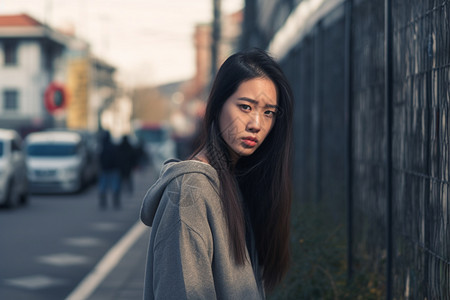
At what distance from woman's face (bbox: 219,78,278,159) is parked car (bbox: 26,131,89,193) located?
20.4 meters

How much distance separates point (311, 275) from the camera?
4.93m

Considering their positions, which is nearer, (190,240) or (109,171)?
(190,240)

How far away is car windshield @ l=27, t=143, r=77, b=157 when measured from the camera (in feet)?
77.0

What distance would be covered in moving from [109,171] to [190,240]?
16.2 meters

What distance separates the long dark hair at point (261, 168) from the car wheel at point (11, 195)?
15218 mm

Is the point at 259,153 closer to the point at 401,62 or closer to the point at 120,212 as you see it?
the point at 401,62

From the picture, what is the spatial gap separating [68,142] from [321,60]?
1694cm

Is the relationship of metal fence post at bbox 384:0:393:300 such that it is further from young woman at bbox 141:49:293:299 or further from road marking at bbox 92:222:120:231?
road marking at bbox 92:222:120:231

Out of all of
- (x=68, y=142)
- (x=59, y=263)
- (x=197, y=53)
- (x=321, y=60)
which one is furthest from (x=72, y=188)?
(x=197, y=53)

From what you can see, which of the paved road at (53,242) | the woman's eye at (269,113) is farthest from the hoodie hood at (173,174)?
the paved road at (53,242)

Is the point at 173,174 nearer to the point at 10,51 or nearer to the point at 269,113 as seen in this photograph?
the point at 269,113

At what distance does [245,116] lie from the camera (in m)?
2.32

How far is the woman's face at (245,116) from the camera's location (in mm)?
2326

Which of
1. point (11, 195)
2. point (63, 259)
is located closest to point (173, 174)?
point (63, 259)
